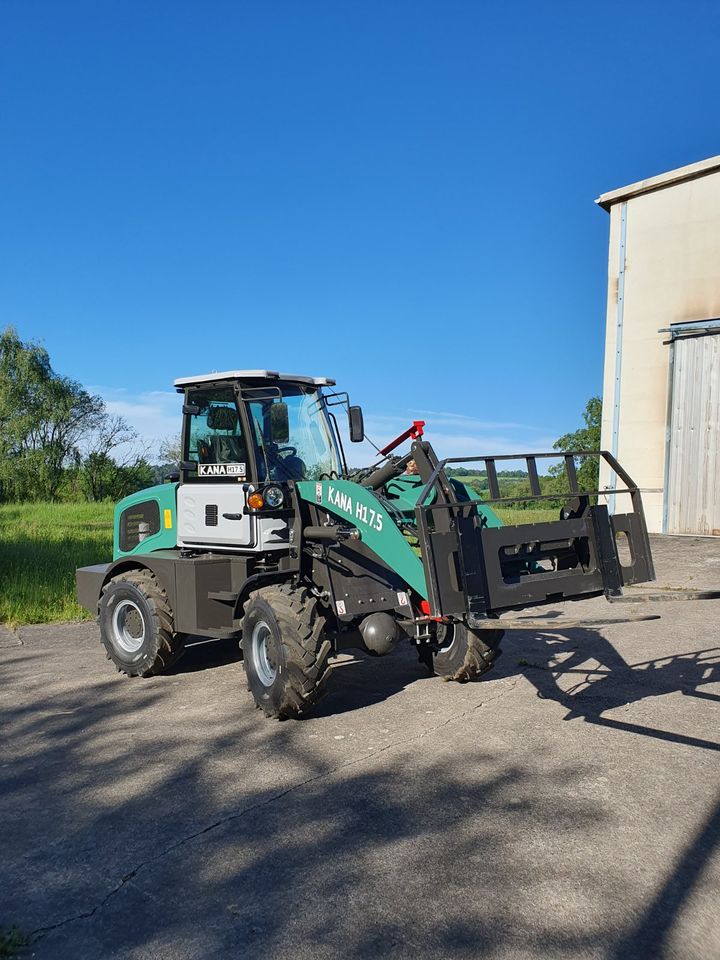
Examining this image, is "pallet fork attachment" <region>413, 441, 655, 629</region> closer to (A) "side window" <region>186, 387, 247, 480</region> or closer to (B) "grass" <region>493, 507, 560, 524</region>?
(B) "grass" <region>493, 507, 560, 524</region>

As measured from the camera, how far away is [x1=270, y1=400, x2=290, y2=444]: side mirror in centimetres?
705

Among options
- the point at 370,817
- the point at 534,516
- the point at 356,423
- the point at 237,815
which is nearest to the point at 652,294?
the point at 534,516

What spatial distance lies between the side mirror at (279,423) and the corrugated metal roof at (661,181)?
1196 cm

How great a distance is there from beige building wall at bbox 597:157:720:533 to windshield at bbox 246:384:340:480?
35.5ft

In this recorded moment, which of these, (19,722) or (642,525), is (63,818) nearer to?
(19,722)

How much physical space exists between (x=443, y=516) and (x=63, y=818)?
284 centimetres

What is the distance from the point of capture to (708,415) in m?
15.6

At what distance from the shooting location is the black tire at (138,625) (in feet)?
24.5

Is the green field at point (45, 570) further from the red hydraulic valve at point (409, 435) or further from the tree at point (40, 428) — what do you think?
the tree at point (40, 428)

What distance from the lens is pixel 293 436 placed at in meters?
7.26

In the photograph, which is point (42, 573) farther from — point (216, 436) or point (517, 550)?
point (517, 550)

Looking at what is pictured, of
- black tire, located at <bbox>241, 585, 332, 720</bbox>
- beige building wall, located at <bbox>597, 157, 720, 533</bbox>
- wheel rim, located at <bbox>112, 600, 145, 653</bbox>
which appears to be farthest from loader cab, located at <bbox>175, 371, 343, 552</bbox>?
beige building wall, located at <bbox>597, 157, 720, 533</bbox>

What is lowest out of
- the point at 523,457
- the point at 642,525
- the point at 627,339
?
the point at 642,525

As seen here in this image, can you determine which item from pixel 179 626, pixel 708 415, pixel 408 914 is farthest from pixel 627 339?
pixel 408 914
